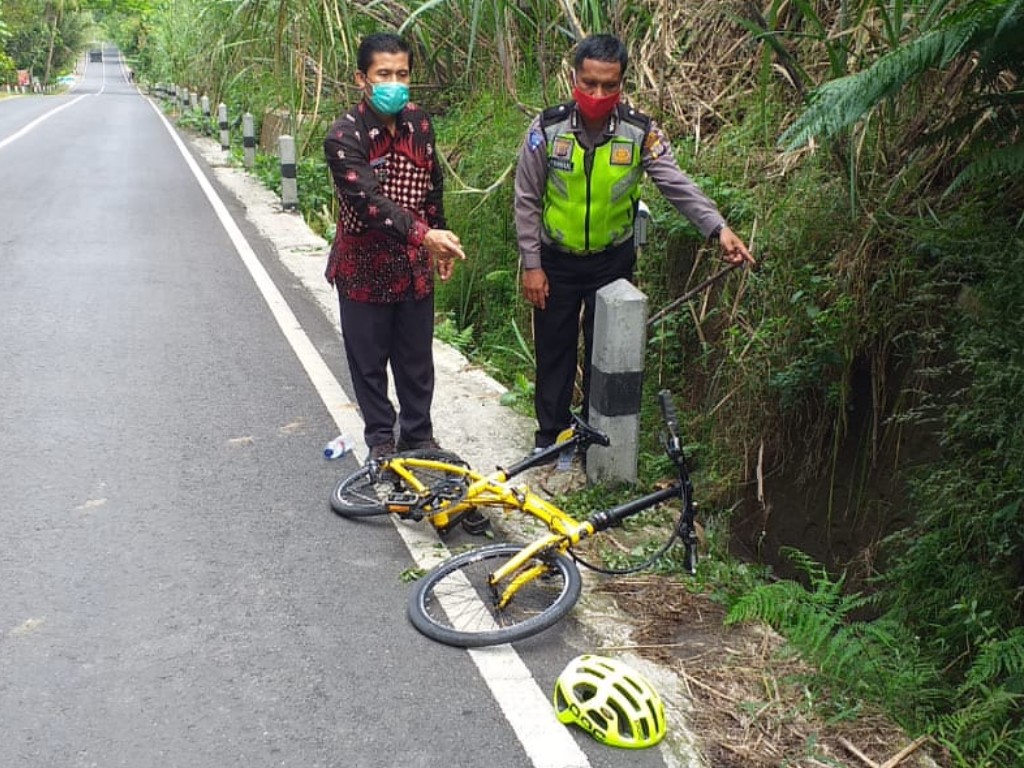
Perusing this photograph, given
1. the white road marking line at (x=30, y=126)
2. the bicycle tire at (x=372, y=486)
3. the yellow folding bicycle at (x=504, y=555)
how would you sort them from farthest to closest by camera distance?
the white road marking line at (x=30, y=126) < the bicycle tire at (x=372, y=486) < the yellow folding bicycle at (x=504, y=555)

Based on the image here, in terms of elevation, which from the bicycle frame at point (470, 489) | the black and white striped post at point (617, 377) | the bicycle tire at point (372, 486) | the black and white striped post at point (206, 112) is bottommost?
the black and white striped post at point (206, 112)

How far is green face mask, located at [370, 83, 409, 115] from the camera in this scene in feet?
12.7

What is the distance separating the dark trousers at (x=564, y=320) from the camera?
4.30 metres

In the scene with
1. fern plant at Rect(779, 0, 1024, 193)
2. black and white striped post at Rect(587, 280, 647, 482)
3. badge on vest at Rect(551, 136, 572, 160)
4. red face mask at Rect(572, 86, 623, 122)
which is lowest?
black and white striped post at Rect(587, 280, 647, 482)

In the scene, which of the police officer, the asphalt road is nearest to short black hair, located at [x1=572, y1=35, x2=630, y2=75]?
the police officer

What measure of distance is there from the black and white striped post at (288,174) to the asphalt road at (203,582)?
180 inches

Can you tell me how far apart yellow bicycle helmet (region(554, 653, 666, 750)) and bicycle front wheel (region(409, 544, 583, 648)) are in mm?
323

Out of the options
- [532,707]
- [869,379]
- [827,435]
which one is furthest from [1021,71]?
[532,707]

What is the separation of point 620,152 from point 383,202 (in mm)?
977

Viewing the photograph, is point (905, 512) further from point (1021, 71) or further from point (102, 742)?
point (102, 742)

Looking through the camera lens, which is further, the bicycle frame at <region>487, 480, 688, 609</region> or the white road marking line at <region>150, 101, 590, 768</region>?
the bicycle frame at <region>487, 480, 688, 609</region>

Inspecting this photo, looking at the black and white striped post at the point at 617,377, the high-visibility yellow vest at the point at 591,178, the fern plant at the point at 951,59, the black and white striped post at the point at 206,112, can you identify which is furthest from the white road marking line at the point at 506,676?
the black and white striped post at the point at 206,112

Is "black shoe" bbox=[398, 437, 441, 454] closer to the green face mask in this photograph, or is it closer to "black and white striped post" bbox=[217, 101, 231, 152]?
the green face mask

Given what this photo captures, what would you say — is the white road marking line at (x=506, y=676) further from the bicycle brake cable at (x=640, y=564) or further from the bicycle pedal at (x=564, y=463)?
the bicycle pedal at (x=564, y=463)
